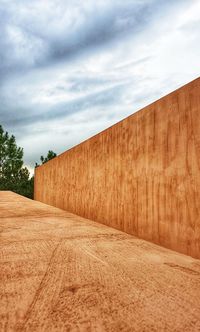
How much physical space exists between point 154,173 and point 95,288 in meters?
1.20

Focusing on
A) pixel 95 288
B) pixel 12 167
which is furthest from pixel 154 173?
pixel 12 167

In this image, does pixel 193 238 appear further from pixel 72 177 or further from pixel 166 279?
pixel 72 177

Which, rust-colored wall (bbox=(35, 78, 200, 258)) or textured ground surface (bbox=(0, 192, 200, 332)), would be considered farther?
rust-colored wall (bbox=(35, 78, 200, 258))

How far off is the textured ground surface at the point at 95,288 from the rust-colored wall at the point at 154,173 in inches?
10.3

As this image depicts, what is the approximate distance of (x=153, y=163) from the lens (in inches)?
78.0

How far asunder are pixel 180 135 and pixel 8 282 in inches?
53.1

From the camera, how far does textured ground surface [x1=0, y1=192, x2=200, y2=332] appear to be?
70cm

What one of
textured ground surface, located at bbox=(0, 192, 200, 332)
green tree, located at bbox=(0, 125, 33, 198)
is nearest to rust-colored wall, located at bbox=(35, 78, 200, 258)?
textured ground surface, located at bbox=(0, 192, 200, 332)

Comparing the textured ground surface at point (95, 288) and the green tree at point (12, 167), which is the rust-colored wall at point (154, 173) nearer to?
the textured ground surface at point (95, 288)

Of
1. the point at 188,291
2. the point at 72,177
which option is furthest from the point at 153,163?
the point at 72,177

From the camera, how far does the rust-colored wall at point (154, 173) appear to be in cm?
162

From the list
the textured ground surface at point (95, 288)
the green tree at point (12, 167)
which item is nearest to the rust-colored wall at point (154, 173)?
the textured ground surface at point (95, 288)

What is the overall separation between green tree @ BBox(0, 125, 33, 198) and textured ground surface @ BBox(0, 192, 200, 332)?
2719 centimetres

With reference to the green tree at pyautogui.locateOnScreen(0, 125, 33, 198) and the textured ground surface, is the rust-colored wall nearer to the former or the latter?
the textured ground surface
